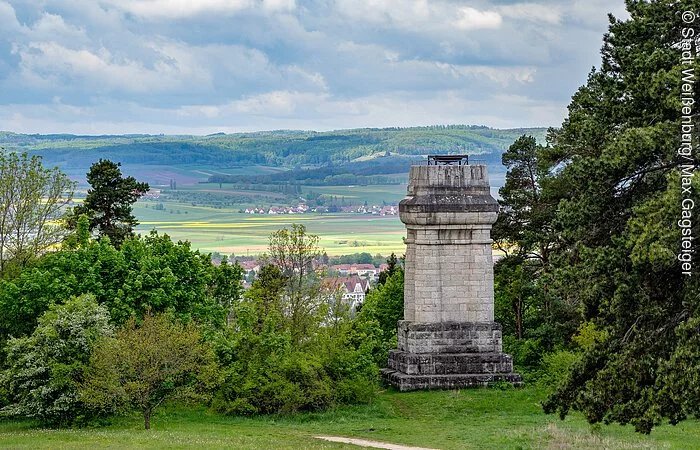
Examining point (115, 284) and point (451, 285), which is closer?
point (451, 285)

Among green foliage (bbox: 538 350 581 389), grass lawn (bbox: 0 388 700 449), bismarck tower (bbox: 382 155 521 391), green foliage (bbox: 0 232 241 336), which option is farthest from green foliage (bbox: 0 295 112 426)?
green foliage (bbox: 538 350 581 389)

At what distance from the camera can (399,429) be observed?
95.3 feet

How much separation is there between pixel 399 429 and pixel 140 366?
6828 millimetres

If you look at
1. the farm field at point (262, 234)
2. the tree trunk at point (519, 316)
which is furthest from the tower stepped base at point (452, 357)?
the farm field at point (262, 234)

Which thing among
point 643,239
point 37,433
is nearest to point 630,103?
point 643,239

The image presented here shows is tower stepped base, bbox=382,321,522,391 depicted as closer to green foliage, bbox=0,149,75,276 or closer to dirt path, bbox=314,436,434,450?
dirt path, bbox=314,436,434,450

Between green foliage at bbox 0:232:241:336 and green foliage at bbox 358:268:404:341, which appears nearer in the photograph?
green foliage at bbox 0:232:241:336

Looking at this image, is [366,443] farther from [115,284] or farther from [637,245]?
[115,284]

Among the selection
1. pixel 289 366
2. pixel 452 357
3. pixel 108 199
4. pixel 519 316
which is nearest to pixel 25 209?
pixel 108 199

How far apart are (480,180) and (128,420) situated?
12.2 metres

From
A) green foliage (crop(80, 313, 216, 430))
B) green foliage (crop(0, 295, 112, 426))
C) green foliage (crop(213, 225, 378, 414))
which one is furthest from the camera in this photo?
green foliage (crop(213, 225, 378, 414))

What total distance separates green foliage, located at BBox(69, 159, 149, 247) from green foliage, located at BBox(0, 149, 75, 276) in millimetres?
5409

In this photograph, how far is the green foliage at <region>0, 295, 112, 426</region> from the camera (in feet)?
99.6

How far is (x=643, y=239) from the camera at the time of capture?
62.0 feet
